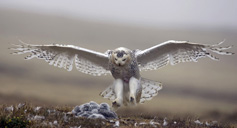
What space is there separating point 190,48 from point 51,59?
4.53 m

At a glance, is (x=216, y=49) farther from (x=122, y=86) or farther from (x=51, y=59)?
(x=51, y=59)

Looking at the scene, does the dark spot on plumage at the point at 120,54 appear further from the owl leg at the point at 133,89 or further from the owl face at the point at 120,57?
the owl leg at the point at 133,89

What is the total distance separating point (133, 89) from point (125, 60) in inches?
36.5

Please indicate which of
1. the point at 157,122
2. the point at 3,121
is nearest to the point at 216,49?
the point at 157,122

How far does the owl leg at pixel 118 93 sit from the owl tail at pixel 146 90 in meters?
0.51

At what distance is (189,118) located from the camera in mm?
13688

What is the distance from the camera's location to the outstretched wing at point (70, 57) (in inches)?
515

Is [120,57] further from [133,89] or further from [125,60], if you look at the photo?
[133,89]

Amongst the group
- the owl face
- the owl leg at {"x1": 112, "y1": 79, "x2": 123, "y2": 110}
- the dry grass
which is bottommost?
the dry grass

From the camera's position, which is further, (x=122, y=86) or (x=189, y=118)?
(x=189, y=118)

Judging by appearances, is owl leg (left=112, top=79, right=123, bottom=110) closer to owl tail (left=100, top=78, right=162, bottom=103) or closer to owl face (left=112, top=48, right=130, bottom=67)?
owl tail (left=100, top=78, right=162, bottom=103)

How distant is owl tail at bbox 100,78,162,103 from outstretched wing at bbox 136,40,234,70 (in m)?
0.52

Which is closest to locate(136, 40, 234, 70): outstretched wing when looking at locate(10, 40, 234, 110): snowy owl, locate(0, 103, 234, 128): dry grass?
locate(10, 40, 234, 110): snowy owl

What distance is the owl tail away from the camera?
42.4ft
